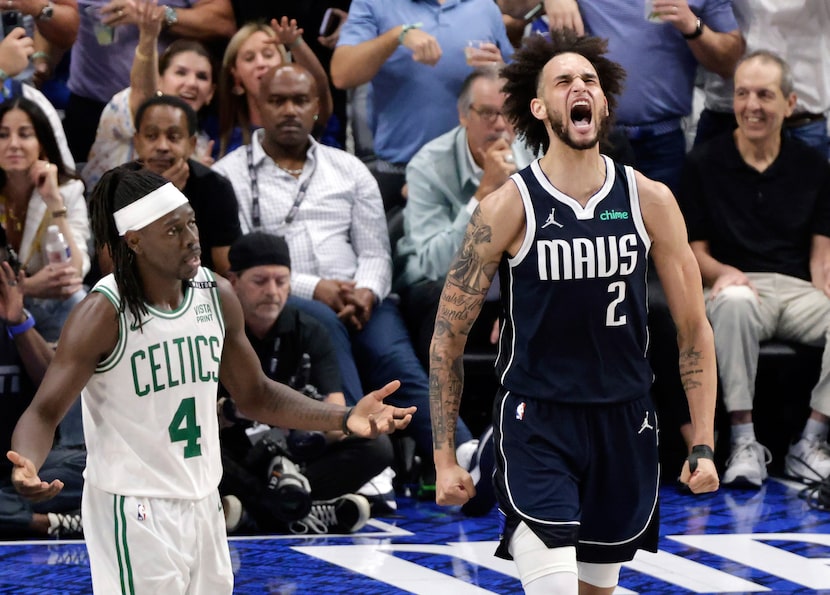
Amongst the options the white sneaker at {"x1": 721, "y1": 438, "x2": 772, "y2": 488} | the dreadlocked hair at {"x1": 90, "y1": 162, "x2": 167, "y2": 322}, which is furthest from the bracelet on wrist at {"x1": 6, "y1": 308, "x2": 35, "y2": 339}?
the white sneaker at {"x1": 721, "y1": 438, "x2": 772, "y2": 488}

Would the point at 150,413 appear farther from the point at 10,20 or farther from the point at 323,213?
the point at 10,20

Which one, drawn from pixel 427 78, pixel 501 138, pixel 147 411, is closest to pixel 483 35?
pixel 427 78

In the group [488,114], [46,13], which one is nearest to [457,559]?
[488,114]

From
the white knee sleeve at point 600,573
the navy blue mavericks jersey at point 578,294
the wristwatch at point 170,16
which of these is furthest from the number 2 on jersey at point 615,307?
the wristwatch at point 170,16

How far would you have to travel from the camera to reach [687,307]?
3.96 m

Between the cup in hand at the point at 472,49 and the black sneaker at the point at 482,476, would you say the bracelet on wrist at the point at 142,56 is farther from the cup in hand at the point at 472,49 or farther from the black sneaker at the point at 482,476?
the black sneaker at the point at 482,476

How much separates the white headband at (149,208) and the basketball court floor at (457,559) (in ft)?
6.03

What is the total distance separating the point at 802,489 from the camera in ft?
21.4

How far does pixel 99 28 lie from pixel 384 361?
7.48 feet

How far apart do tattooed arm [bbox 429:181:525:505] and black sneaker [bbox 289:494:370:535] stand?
1.95 meters

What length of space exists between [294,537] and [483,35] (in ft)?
9.55

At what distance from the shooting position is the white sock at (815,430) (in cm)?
675

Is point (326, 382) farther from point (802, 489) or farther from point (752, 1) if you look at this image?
point (752, 1)

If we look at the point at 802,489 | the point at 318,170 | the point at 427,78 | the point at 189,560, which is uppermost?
the point at 427,78
